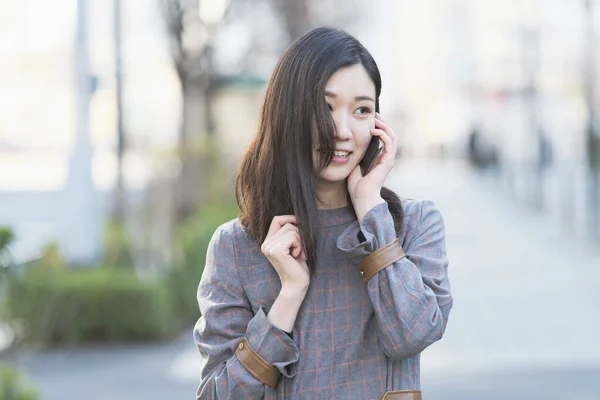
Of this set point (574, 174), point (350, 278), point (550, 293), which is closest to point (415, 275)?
point (350, 278)

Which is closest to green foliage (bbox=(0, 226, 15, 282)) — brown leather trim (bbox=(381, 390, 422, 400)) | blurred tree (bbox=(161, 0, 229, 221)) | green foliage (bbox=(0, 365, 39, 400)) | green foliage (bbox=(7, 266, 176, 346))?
green foliage (bbox=(0, 365, 39, 400))

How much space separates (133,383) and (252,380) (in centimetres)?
540

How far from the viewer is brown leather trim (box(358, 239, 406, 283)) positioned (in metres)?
2.17

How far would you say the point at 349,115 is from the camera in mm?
2219

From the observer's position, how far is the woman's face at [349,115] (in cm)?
220

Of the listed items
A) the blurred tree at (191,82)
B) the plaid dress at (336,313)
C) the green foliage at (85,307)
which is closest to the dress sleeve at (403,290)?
the plaid dress at (336,313)

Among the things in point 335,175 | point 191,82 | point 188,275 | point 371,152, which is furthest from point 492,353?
point 191,82

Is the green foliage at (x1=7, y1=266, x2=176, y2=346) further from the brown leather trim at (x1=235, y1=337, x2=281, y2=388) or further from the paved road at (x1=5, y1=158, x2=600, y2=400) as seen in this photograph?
the brown leather trim at (x1=235, y1=337, x2=281, y2=388)

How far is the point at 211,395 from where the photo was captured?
2.25 m

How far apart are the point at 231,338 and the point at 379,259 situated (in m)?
0.36

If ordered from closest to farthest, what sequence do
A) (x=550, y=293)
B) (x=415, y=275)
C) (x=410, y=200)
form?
1. (x=415, y=275)
2. (x=410, y=200)
3. (x=550, y=293)

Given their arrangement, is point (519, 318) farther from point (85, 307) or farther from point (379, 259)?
point (379, 259)

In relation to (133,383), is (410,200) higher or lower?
lower

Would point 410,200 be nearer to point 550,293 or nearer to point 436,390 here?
point 436,390
